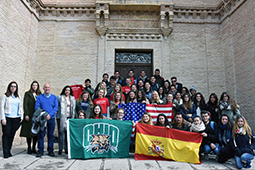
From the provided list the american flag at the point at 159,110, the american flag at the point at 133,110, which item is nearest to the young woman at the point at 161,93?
the american flag at the point at 159,110

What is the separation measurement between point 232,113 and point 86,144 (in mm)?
4742

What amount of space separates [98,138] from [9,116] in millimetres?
2544

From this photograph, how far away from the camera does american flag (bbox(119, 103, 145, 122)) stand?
6.80 meters

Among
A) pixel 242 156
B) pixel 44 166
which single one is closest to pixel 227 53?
pixel 242 156

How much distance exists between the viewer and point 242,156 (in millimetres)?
5035

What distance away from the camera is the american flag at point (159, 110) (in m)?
6.88

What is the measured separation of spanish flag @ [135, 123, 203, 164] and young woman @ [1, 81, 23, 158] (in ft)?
11.2

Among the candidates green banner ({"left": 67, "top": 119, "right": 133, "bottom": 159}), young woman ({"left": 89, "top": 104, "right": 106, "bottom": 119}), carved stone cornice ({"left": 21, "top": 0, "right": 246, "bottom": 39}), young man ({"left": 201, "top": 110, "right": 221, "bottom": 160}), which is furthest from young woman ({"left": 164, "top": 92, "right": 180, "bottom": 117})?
carved stone cornice ({"left": 21, "top": 0, "right": 246, "bottom": 39})

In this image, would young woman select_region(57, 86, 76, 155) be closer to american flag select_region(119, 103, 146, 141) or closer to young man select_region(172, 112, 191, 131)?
american flag select_region(119, 103, 146, 141)

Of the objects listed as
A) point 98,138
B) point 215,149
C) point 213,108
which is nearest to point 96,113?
point 98,138

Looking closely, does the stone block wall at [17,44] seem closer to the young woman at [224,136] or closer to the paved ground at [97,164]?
the paved ground at [97,164]

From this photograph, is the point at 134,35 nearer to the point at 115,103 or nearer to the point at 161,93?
the point at 161,93

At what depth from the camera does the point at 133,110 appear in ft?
22.4

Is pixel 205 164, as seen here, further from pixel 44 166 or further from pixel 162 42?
pixel 162 42
